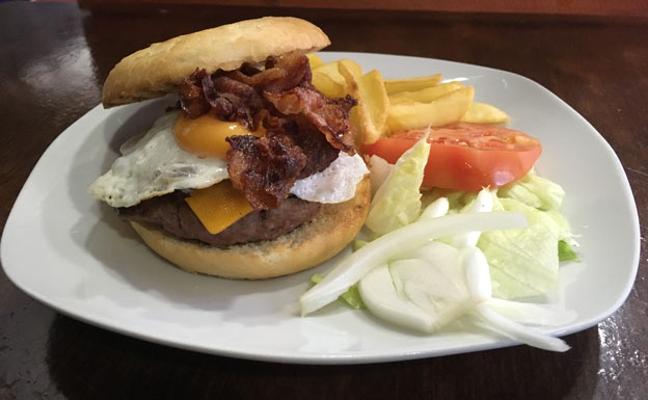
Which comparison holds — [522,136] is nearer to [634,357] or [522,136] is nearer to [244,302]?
[634,357]

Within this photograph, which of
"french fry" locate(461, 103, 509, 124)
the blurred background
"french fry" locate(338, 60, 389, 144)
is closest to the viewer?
"french fry" locate(338, 60, 389, 144)

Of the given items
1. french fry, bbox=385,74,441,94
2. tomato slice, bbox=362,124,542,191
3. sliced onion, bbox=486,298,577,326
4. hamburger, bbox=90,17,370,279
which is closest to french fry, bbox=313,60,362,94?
french fry, bbox=385,74,441,94

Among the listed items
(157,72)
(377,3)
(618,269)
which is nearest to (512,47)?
(377,3)

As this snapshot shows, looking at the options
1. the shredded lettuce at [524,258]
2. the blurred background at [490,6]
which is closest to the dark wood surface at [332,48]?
the blurred background at [490,6]

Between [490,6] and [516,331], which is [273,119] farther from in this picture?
[490,6]

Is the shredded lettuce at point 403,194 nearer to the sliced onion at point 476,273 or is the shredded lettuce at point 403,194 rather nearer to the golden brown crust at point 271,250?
the golden brown crust at point 271,250

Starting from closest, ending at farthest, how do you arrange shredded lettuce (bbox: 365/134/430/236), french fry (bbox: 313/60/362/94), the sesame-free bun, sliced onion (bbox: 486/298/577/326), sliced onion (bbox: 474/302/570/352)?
sliced onion (bbox: 474/302/570/352)
sliced onion (bbox: 486/298/577/326)
the sesame-free bun
shredded lettuce (bbox: 365/134/430/236)
french fry (bbox: 313/60/362/94)

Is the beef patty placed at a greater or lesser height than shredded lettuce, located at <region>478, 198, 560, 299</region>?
lesser

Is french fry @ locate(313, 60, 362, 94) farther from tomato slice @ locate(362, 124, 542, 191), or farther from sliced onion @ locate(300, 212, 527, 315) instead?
sliced onion @ locate(300, 212, 527, 315)
